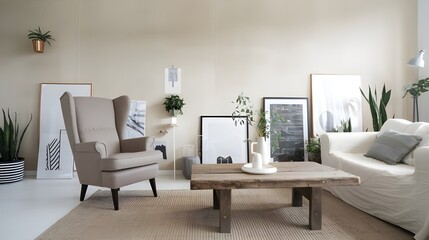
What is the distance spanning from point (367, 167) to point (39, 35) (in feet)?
15.3

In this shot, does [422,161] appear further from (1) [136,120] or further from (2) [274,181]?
(1) [136,120]

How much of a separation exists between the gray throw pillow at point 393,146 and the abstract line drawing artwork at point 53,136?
3984 mm

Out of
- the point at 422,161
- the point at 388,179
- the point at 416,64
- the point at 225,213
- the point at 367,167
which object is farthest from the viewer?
the point at 416,64

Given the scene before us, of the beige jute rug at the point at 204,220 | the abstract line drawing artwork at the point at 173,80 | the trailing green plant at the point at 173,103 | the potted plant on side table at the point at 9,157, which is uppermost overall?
the abstract line drawing artwork at the point at 173,80

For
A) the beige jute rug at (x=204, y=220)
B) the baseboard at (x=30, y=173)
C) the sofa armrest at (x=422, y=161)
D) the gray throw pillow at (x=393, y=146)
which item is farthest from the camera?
the baseboard at (x=30, y=173)

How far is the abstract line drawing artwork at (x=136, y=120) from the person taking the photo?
3740 mm

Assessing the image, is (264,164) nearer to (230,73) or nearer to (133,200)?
(133,200)

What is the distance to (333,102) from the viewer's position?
12.8 feet

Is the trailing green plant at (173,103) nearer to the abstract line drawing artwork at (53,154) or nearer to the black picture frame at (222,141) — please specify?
the black picture frame at (222,141)

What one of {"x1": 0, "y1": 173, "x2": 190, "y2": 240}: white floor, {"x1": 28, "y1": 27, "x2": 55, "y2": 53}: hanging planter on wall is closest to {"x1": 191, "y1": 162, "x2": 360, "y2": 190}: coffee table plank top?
{"x1": 0, "y1": 173, "x2": 190, "y2": 240}: white floor

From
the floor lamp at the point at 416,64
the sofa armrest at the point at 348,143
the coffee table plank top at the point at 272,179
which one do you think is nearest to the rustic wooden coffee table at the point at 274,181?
the coffee table plank top at the point at 272,179

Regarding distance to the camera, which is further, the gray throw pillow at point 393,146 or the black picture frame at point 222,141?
the black picture frame at point 222,141

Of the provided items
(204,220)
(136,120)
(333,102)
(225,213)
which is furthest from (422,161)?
(136,120)

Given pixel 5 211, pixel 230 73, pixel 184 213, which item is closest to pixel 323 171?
pixel 184 213
